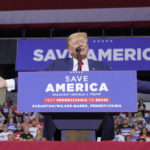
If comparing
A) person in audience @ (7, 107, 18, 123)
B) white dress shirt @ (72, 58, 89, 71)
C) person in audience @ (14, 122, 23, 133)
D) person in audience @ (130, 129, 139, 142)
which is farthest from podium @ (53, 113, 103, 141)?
person in audience @ (7, 107, 18, 123)

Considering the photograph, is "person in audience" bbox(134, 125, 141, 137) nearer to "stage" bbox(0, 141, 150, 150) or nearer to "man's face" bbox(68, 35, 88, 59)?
"man's face" bbox(68, 35, 88, 59)

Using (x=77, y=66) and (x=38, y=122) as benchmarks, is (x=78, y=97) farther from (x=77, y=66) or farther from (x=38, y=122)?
(x=38, y=122)

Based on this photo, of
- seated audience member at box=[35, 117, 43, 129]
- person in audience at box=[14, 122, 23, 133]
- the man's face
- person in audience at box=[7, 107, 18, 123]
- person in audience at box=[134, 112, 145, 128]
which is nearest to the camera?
the man's face

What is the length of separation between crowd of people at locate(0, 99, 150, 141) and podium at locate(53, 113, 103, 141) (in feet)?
14.4

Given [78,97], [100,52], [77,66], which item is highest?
[100,52]

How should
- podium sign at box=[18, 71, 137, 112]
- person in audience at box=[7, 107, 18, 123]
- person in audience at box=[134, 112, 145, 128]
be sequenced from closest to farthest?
1. podium sign at box=[18, 71, 137, 112]
2. person in audience at box=[134, 112, 145, 128]
3. person in audience at box=[7, 107, 18, 123]

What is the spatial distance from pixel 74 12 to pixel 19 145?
6.10 m

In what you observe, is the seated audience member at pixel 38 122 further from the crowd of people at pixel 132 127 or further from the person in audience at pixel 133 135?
the person in audience at pixel 133 135

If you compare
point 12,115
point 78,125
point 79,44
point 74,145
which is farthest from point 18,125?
point 74,145

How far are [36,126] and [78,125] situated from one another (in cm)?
564

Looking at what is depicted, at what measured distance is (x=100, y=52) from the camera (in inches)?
298

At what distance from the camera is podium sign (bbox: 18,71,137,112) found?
1.94 metres

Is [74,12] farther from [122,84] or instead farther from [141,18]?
[122,84]

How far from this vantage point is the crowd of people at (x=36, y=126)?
6.71 metres
